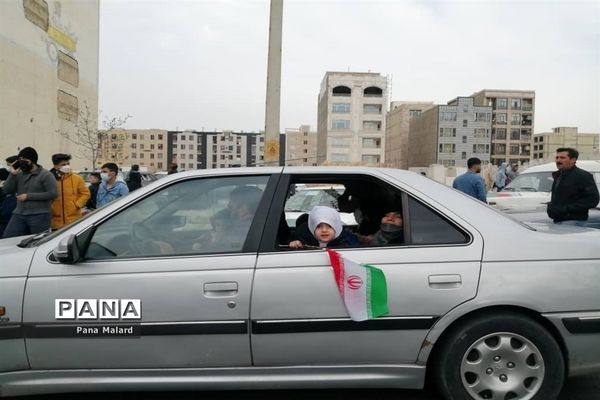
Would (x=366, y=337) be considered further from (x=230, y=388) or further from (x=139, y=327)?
(x=139, y=327)

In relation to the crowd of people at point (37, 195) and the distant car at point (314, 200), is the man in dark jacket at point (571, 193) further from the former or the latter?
the crowd of people at point (37, 195)

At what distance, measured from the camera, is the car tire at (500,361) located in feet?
9.73

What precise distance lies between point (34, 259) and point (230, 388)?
1402 millimetres

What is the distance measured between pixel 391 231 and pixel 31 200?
448cm

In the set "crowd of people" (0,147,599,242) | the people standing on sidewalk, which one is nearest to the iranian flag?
"crowd of people" (0,147,599,242)

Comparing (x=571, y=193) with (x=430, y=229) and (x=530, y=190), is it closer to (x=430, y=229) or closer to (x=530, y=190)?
(x=430, y=229)

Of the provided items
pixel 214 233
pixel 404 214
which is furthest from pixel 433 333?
pixel 214 233

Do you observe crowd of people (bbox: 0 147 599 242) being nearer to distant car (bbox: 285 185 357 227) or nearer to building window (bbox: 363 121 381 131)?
distant car (bbox: 285 185 357 227)

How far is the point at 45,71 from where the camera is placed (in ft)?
112

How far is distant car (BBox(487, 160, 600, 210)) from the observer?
995 cm

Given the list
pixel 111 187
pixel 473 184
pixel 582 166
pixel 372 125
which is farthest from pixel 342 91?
pixel 111 187

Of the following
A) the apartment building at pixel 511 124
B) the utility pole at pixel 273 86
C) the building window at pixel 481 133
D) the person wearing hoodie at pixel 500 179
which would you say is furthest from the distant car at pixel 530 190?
the apartment building at pixel 511 124

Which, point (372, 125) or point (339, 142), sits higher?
point (372, 125)

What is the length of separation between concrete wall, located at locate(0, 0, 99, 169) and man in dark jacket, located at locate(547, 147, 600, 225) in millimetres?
30432
